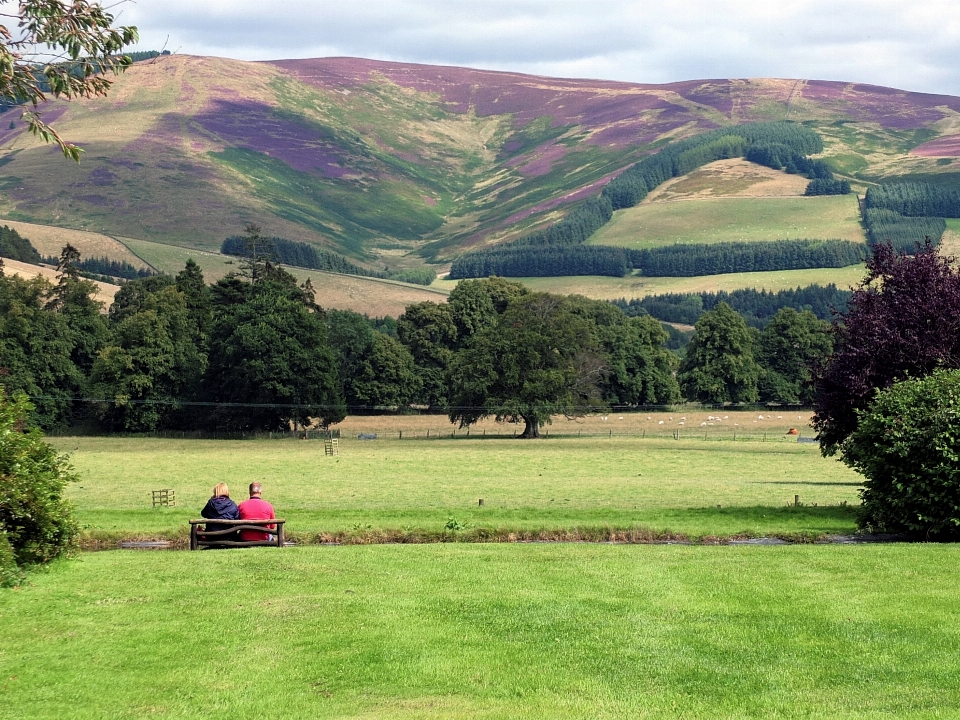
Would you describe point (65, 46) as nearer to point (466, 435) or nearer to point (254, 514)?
point (254, 514)

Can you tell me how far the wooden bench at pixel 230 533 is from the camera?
78.3ft

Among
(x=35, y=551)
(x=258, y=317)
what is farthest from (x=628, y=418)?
(x=35, y=551)

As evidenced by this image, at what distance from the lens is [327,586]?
19141mm

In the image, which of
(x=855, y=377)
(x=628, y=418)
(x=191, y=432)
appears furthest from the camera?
(x=628, y=418)

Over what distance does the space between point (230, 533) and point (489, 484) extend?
33251mm

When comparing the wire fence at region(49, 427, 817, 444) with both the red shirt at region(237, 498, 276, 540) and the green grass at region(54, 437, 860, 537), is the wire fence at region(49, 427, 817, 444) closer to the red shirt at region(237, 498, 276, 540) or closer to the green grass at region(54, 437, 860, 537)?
the green grass at region(54, 437, 860, 537)

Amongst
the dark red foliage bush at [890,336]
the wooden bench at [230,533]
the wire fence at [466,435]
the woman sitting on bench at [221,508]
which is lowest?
the wire fence at [466,435]

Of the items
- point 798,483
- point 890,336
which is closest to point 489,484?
point 798,483

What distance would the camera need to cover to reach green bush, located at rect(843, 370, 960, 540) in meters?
27.1

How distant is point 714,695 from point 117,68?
36.7ft

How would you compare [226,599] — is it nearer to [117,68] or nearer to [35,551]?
[35,551]

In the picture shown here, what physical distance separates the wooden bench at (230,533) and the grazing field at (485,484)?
7.21 meters

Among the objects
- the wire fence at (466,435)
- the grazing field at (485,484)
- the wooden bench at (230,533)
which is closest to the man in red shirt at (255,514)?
the wooden bench at (230,533)

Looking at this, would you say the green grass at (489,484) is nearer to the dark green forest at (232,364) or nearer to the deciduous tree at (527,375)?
the deciduous tree at (527,375)
